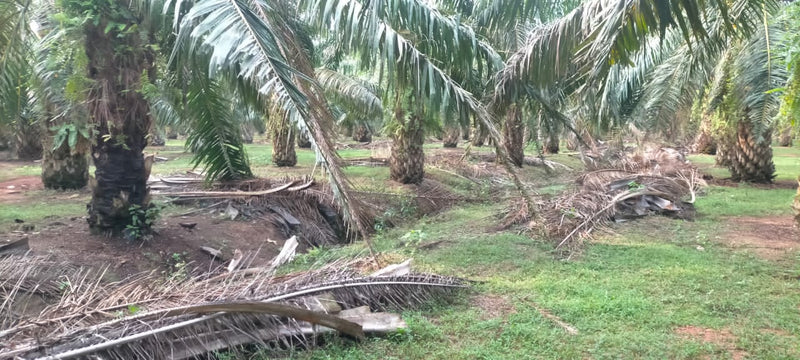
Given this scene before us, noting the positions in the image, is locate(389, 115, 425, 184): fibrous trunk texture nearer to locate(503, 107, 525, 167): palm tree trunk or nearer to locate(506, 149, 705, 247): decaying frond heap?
locate(506, 149, 705, 247): decaying frond heap

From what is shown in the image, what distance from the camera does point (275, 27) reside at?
4.92m

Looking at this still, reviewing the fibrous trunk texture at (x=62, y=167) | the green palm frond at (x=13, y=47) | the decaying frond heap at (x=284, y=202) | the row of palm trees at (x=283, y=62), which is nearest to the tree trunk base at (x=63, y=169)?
the fibrous trunk texture at (x=62, y=167)

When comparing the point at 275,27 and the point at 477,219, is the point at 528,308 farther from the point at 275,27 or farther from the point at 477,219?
the point at 477,219

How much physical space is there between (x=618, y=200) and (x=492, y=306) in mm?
4782

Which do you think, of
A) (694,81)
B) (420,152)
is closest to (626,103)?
(694,81)

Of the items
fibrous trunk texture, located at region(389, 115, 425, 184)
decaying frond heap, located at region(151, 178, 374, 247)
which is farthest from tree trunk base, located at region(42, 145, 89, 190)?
fibrous trunk texture, located at region(389, 115, 425, 184)

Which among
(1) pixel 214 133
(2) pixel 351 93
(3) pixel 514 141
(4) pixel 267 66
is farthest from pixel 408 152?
(4) pixel 267 66

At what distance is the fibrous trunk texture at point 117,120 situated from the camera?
6.19 meters

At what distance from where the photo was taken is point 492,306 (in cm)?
492

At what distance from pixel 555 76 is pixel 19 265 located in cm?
479

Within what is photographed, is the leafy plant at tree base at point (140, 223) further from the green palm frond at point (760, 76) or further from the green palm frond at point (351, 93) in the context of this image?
the green palm frond at point (760, 76)

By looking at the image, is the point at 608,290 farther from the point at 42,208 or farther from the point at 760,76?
the point at 42,208

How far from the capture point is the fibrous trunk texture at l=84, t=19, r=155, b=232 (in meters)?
6.19

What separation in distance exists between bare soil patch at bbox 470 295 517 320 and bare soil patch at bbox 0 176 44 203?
779 cm
